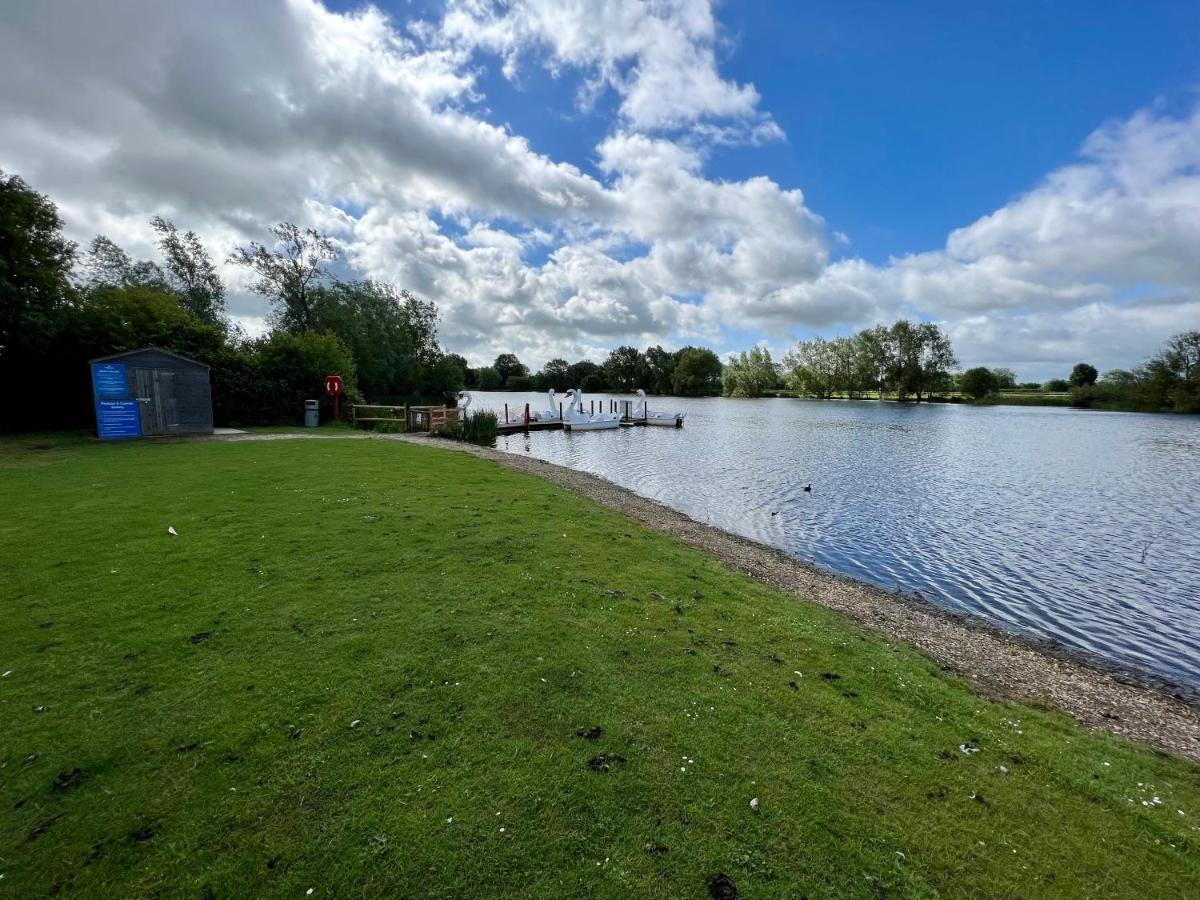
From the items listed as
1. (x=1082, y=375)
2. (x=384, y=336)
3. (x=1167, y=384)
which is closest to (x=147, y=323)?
(x=384, y=336)

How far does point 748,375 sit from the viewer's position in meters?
118

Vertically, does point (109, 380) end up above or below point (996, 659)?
above

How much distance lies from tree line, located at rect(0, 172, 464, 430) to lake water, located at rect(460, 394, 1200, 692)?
13.2 metres

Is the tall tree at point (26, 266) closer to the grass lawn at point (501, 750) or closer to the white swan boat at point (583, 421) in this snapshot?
the grass lawn at point (501, 750)

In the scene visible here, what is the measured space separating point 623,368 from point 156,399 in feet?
397

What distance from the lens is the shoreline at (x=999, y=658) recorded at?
17.7 feet

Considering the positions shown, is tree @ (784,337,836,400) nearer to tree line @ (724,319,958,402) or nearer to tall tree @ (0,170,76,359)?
tree line @ (724,319,958,402)

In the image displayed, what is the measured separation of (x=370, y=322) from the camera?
45.7 meters

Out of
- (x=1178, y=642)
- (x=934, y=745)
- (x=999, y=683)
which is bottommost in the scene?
(x=1178, y=642)

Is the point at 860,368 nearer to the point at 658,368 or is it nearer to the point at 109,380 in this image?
the point at 658,368

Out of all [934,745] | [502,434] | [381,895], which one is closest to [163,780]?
[381,895]

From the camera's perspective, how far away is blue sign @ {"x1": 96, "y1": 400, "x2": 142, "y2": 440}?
18.2 meters

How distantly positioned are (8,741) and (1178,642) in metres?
14.2

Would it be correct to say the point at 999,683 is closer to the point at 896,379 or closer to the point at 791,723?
the point at 791,723
